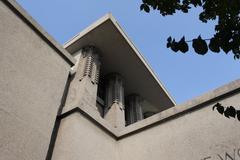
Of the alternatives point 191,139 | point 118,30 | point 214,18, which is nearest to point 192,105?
point 191,139

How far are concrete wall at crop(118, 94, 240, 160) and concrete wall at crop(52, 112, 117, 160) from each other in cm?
46

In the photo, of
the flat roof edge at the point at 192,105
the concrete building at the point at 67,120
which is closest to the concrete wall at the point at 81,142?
the concrete building at the point at 67,120

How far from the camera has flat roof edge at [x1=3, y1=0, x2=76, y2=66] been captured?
20.2 ft

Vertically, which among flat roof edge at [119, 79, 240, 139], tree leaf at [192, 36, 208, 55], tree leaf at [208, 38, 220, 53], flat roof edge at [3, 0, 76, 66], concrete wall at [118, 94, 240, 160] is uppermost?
flat roof edge at [3, 0, 76, 66]

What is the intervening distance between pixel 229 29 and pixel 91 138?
4683mm

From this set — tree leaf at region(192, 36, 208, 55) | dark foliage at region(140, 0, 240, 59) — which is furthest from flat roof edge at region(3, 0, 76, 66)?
tree leaf at region(192, 36, 208, 55)

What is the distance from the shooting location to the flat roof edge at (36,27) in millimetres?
6148

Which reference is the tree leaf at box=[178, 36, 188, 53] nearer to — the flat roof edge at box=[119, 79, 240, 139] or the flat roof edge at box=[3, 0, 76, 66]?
the flat roof edge at box=[119, 79, 240, 139]

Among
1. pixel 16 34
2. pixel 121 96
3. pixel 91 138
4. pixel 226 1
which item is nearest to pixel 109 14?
pixel 121 96

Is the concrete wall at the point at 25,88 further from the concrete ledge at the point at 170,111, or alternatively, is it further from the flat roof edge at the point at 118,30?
the flat roof edge at the point at 118,30

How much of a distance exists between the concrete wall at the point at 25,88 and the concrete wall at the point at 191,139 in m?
2.20

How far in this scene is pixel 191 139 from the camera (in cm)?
574

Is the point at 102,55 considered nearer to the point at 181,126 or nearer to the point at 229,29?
the point at 181,126

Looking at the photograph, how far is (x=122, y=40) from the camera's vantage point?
9.77 meters
